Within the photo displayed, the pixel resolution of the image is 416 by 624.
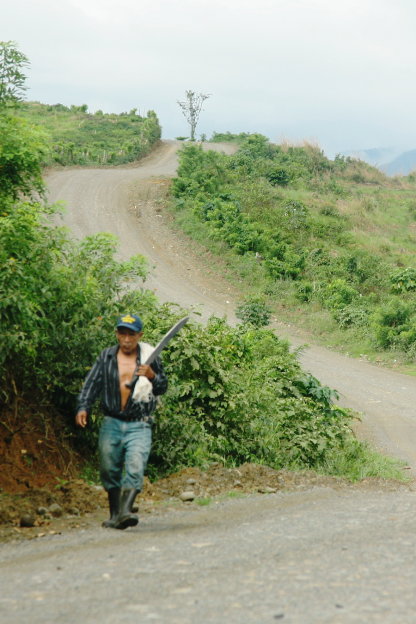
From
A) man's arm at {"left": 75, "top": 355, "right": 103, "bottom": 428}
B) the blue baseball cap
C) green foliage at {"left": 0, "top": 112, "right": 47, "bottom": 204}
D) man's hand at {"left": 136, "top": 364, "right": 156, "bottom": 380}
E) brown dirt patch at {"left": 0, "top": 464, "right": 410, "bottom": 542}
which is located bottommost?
brown dirt patch at {"left": 0, "top": 464, "right": 410, "bottom": 542}

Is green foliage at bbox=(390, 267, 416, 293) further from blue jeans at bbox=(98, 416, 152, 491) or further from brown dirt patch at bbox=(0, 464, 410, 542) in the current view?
blue jeans at bbox=(98, 416, 152, 491)

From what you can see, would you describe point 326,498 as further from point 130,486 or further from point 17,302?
point 17,302

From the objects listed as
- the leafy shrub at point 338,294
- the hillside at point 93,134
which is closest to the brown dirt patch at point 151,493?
the leafy shrub at point 338,294

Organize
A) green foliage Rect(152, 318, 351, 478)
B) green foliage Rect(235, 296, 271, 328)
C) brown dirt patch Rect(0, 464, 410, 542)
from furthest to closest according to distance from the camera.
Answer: green foliage Rect(235, 296, 271, 328) → green foliage Rect(152, 318, 351, 478) → brown dirt patch Rect(0, 464, 410, 542)

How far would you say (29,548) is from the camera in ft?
21.1

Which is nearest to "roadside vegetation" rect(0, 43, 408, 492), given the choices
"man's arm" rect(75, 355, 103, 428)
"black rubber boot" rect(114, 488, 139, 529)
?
"man's arm" rect(75, 355, 103, 428)

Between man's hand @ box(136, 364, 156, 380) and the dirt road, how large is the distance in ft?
12.7

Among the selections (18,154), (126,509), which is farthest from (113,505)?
(18,154)

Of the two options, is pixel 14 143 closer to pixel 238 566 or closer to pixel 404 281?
pixel 238 566

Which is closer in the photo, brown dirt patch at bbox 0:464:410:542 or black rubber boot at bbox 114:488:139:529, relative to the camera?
black rubber boot at bbox 114:488:139:529

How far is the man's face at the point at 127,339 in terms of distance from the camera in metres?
6.78

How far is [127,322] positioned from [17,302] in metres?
1.14

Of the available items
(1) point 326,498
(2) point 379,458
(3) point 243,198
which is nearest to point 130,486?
(1) point 326,498

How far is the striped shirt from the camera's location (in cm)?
684
